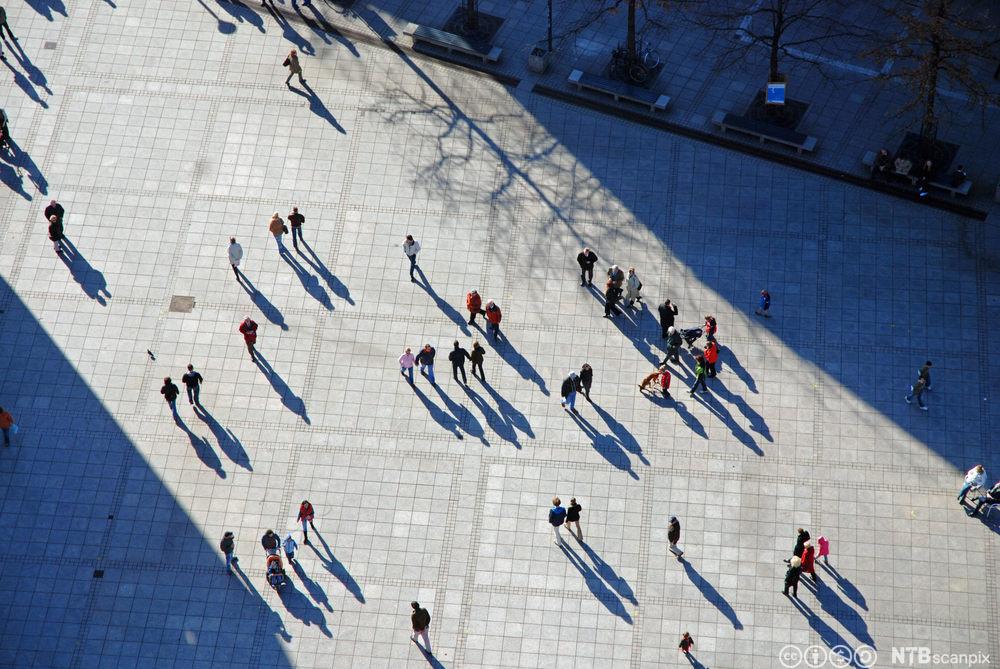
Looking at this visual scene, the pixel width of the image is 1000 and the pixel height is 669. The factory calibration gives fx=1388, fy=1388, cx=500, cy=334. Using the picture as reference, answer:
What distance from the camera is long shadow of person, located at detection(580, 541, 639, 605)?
4131cm

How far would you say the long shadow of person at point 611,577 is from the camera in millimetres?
41312

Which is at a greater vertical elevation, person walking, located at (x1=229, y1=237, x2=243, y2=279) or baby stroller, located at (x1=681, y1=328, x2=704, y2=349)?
person walking, located at (x1=229, y1=237, x2=243, y2=279)

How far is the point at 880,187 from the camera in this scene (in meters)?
50.6

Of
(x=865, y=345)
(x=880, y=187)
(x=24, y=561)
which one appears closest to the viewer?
(x=24, y=561)

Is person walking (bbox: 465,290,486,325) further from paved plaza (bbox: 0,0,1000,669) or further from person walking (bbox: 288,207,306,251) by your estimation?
person walking (bbox: 288,207,306,251)

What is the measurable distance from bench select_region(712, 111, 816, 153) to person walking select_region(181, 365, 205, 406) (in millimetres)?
21560

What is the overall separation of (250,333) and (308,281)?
154 inches

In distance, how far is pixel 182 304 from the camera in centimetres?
4819

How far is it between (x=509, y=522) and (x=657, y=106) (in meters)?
18.6

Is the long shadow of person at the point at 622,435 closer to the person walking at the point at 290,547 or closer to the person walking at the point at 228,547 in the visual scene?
the person walking at the point at 290,547

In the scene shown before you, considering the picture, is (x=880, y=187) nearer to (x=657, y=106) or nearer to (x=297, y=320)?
(x=657, y=106)

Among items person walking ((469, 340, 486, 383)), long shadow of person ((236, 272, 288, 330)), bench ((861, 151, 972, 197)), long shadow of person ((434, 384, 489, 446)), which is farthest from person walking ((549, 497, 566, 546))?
bench ((861, 151, 972, 197))

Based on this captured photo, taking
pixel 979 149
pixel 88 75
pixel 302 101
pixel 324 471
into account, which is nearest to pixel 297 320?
pixel 324 471

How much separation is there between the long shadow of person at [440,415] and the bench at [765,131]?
16058 mm
